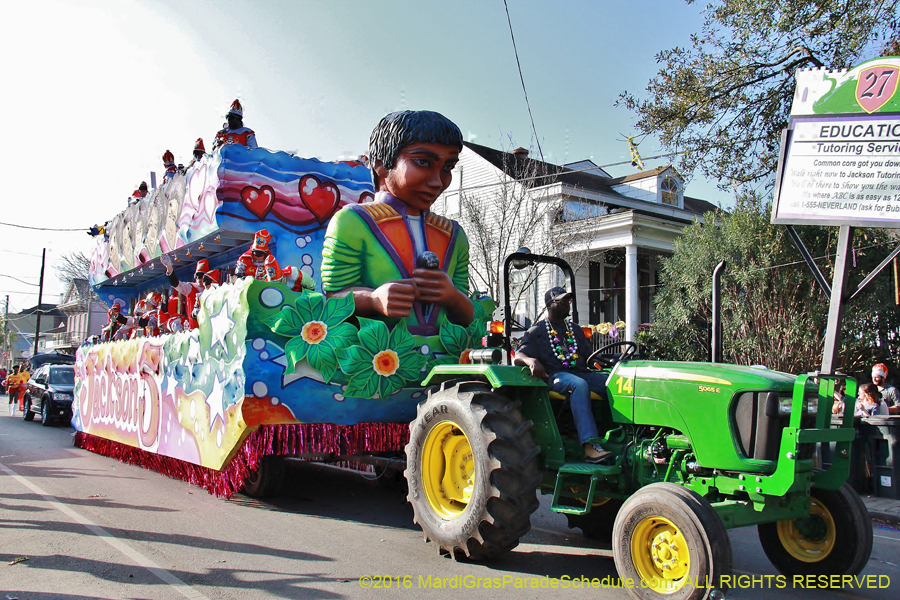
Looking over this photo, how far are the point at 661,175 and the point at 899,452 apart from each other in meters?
15.9

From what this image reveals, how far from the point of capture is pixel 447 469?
5176 millimetres

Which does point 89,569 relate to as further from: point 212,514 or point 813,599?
point 813,599

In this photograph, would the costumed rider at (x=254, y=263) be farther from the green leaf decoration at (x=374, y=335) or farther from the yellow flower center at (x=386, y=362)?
the yellow flower center at (x=386, y=362)

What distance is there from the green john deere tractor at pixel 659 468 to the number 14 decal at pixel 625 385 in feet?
0.04

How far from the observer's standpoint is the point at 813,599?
416 centimetres

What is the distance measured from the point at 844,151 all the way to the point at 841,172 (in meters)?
0.21

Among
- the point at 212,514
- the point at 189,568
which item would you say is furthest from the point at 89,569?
the point at 212,514

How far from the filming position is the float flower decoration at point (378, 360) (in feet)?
19.3

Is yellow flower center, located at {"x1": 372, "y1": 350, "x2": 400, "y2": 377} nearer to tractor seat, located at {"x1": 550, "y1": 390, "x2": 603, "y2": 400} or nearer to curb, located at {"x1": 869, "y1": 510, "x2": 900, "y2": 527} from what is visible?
tractor seat, located at {"x1": 550, "y1": 390, "x2": 603, "y2": 400}

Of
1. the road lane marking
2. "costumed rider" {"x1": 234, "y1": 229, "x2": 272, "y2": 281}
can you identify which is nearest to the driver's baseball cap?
"costumed rider" {"x1": 234, "y1": 229, "x2": 272, "y2": 281}

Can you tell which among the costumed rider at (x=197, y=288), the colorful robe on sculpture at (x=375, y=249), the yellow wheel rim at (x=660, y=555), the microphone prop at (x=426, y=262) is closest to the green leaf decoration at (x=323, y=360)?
the colorful robe on sculpture at (x=375, y=249)

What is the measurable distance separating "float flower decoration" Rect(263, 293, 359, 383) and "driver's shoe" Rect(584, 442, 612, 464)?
90.4 inches

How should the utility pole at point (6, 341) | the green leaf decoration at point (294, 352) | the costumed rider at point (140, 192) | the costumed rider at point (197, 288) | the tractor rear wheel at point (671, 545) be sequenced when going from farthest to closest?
the utility pole at point (6, 341) → the costumed rider at point (140, 192) → the costumed rider at point (197, 288) → the green leaf decoration at point (294, 352) → the tractor rear wheel at point (671, 545)

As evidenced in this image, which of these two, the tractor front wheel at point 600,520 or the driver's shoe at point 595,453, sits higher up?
the driver's shoe at point 595,453
